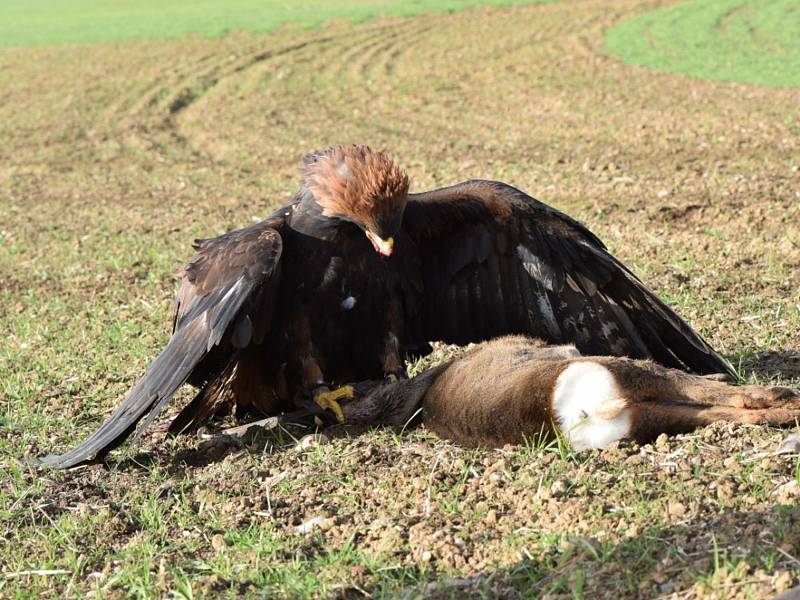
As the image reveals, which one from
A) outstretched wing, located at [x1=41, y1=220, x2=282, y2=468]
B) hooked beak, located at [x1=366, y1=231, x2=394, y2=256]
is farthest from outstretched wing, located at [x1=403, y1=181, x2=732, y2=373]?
outstretched wing, located at [x1=41, y1=220, x2=282, y2=468]

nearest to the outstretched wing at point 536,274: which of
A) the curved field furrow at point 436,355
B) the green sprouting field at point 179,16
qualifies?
the curved field furrow at point 436,355

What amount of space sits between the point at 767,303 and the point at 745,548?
367 cm

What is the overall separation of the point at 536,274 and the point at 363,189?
1.10 metres

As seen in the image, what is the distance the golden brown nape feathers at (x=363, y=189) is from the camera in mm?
→ 4957

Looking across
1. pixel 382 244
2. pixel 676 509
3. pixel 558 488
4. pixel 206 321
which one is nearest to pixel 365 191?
pixel 382 244

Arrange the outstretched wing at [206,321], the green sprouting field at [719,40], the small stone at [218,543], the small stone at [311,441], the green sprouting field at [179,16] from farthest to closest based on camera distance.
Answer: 1. the green sprouting field at [179,16]
2. the green sprouting field at [719,40]
3. the small stone at [311,441]
4. the outstretched wing at [206,321]
5. the small stone at [218,543]

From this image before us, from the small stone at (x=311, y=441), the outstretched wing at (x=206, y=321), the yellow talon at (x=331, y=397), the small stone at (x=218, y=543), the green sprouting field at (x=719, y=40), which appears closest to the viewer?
the small stone at (x=218, y=543)

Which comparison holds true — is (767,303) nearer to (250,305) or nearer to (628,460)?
(628,460)

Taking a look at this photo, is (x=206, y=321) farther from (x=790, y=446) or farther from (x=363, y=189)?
(x=790, y=446)

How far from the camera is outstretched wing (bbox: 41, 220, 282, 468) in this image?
473 cm

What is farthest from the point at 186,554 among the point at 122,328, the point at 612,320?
the point at 122,328

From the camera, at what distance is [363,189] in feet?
16.3

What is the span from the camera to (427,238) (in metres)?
5.62

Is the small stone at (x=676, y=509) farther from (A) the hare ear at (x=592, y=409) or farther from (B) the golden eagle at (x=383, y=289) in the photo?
(B) the golden eagle at (x=383, y=289)
